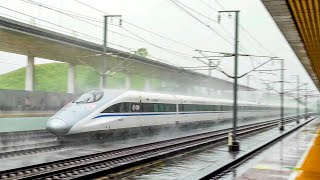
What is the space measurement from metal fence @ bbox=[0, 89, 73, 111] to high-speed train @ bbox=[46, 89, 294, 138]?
12.8m

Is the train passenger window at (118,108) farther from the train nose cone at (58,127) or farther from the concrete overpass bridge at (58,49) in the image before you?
the concrete overpass bridge at (58,49)

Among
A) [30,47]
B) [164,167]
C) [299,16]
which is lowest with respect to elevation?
[164,167]

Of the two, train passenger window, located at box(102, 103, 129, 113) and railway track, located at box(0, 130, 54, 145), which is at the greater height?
train passenger window, located at box(102, 103, 129, 113)

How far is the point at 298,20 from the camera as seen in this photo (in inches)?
482

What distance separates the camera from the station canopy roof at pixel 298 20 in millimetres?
10438

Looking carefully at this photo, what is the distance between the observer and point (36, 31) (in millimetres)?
31094

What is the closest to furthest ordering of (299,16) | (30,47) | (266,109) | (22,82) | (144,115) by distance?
(299,16)
(144,115)
(30,47)
(266,109)
(22,82)

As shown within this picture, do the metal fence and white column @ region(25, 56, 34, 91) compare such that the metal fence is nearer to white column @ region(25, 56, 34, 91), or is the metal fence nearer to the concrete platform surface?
white column @ region(25, 56, 34, 91)

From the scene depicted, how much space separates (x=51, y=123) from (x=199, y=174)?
32.4ft

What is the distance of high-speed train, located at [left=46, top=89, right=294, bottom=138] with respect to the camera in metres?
18.8

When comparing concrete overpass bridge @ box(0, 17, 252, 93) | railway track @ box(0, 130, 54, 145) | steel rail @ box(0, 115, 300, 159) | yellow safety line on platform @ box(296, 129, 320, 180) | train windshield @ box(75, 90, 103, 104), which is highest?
concrete overpass bridge @ box(0, 17, 252, 93)

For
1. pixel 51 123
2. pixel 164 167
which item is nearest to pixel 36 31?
pixel 51 123

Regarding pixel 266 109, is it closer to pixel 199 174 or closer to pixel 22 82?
pixel 22 82

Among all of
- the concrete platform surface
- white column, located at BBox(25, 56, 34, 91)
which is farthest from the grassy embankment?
the concrete platform surface
